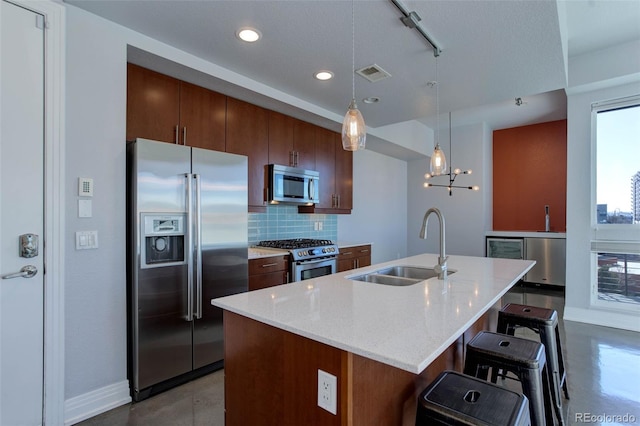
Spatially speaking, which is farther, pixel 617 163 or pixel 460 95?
pixel 617 163

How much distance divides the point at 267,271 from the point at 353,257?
59.0 inches

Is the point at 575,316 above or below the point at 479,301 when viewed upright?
below

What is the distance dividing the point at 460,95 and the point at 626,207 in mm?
2418

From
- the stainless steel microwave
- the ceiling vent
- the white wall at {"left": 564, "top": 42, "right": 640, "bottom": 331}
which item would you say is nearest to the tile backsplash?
the stainless steel microwave

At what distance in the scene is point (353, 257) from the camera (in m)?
4.30

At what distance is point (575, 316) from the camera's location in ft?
13.1

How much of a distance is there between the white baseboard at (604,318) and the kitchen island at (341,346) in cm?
316

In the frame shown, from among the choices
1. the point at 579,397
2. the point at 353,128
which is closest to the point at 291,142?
the point at 353,128

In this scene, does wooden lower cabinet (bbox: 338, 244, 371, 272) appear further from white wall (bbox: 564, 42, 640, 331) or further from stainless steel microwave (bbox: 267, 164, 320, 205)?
white wall (bbox: 564, 42, 640, 331)

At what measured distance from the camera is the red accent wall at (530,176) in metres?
5.78

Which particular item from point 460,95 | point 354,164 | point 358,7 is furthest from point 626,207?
point 358,7

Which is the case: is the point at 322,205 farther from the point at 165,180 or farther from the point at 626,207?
the point at 626,207

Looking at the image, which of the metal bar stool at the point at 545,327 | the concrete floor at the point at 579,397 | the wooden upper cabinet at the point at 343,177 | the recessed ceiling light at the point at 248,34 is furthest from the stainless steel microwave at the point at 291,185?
the metal bar stool at the point at 545,327

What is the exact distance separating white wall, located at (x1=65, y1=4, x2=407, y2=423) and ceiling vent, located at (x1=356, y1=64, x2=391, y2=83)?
5.22ft
